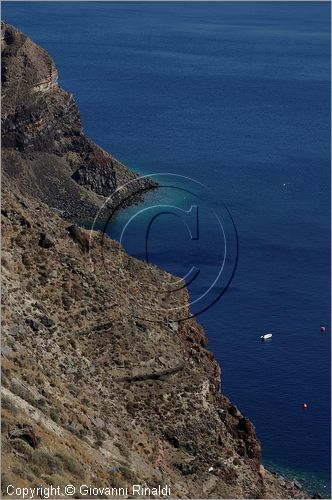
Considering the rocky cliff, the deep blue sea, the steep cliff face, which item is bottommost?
the deep blue sea

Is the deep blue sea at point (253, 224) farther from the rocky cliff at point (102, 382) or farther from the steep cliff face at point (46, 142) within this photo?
the rocky cliff at point (102, 382)

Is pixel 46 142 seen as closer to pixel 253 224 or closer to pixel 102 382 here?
pixel 253 224

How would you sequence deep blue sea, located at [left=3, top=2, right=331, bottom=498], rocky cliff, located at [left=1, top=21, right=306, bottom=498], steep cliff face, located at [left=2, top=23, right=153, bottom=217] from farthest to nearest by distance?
steep cliff face, located at [left=2, top=23, right=153, bottom=217]
deep blue sea, located at [left=3, top=2, right=331, bottom=498]
rocky cliff, located at [left=1, top=21, right=306, bottom=498]

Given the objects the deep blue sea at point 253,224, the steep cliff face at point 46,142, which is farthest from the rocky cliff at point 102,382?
the steep cliff face at point 46,142

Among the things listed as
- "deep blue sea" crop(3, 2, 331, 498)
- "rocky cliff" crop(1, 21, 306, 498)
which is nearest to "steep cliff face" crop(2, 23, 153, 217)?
"deep blue sea" crop(3, 2, 331, 498)

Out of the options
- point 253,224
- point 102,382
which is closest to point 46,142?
point 253,224

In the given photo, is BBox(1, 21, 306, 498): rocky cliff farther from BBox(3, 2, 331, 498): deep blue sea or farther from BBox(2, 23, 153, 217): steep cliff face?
BBox(2, 23, 153, 217): steep cliff face
